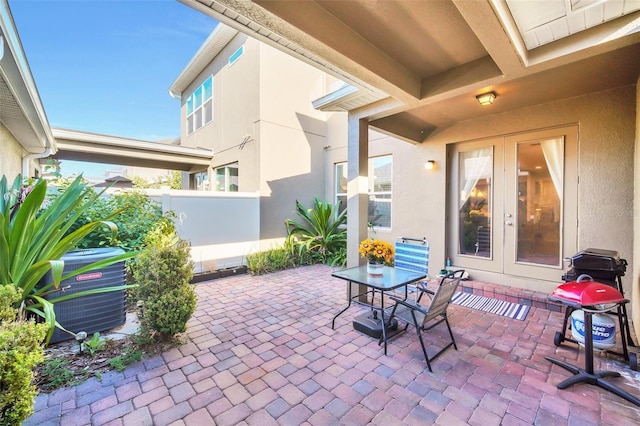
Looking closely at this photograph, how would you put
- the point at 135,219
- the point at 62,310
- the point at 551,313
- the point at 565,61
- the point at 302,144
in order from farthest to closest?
1. the point at 302,144
2. the point at 135,219
3. the point at 551,313
4. the point at 62,310
5. the point at 565,61

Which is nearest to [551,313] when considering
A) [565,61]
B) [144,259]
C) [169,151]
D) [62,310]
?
[565,61]

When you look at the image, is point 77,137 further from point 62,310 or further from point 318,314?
point 318,314

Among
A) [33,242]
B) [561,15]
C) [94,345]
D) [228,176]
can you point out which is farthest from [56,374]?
[228,176]

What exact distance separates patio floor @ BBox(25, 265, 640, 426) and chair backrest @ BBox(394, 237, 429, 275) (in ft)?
2.85

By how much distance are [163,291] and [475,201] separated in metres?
5.10

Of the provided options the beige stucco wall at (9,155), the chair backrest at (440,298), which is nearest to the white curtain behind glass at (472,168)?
the chair backrest at (440,298)

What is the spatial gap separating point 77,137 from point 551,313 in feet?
33.1

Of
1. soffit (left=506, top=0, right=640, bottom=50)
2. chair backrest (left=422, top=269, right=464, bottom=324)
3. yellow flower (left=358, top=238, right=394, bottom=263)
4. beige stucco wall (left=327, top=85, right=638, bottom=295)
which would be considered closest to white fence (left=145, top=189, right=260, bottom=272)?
yellow flower (left=358, top=238, right=394, bottom=263)

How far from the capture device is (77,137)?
21.8ft

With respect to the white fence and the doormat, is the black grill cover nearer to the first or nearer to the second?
the doormat

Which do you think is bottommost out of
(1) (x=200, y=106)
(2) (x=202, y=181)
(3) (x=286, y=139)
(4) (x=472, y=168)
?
(4) (x=472, y=168)

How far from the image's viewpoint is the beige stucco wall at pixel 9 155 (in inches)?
154

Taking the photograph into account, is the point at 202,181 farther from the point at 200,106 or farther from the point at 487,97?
the point at 487,97

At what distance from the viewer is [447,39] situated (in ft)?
8.34
